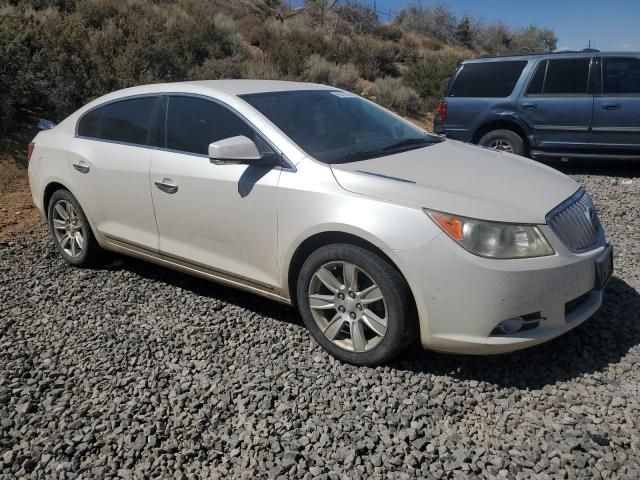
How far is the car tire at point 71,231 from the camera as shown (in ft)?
16.0

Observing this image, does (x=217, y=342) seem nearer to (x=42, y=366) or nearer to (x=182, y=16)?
(x=42, y=366)

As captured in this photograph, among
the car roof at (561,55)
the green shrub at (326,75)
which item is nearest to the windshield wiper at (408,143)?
the car roof at (561,55)

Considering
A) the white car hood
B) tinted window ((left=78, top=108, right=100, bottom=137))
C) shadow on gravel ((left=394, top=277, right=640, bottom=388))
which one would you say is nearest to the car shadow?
shadow on gravel ((left=394, top=277, right=640, bottom=388))

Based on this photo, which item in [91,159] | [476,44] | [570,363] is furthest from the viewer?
[476,44]

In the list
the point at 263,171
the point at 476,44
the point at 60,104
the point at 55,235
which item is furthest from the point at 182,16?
the point at 476,44

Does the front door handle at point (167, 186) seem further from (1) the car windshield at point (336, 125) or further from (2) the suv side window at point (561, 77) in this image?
(2) the suv side window at point (561, 77)

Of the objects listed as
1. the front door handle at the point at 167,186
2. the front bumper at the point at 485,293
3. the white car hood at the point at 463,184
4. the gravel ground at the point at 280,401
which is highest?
the white car hood at the point at 463,184

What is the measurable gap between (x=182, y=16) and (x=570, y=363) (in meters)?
17.4

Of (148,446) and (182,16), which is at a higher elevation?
(182,16)

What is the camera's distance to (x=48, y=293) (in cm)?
461

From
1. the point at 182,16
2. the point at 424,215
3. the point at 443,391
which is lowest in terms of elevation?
the point at 443,391

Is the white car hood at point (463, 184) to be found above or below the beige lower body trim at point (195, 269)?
above

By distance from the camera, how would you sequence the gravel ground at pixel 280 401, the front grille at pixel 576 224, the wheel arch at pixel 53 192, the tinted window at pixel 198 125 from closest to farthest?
1. the gravel ground at pixel 280 401
2. the front grille at pixel 576 224
3. the tinted window at pixel 198 125
4. the wheel arch at pixel 53 192

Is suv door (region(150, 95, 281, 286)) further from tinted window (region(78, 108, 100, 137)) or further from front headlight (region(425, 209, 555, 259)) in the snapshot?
front headlight (region(425, 209, 555, 259))
